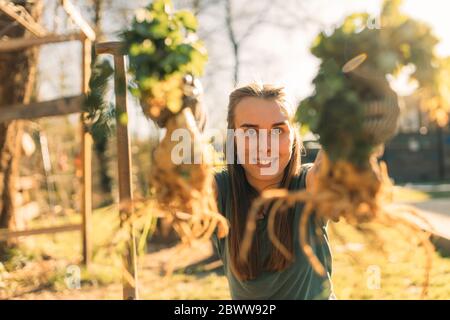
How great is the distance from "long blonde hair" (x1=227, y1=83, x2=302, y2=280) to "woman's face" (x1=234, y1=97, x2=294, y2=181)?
4 centimetres

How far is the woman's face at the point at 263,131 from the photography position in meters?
1.72

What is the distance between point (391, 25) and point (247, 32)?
7135mm

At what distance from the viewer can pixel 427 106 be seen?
1261mm

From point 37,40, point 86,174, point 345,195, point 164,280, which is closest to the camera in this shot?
point 345,195

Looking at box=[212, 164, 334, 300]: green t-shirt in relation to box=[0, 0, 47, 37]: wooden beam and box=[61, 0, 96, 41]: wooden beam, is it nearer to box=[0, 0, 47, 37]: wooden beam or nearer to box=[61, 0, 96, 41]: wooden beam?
box=[61, 0, 96, 41]: wooden beam

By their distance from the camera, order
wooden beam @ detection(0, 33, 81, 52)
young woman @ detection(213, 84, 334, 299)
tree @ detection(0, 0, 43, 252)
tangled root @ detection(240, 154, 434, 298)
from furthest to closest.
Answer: tree @ detection(0, 0, 43, 252)
wooden beam @ detection(0, 33, 81, 52)
young woman @ detection(213, 84, 334, 299)
tangled root @ detection(240, 154, 434, 298)

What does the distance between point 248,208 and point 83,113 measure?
756 mm

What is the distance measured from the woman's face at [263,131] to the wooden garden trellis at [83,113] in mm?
448

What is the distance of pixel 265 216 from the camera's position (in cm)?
192

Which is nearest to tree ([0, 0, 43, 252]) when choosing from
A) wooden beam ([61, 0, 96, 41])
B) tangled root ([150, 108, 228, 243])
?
wooden beam ([61, 0, 96, 41])

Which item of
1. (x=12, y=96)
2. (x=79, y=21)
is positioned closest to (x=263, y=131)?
(x=79, y=21)

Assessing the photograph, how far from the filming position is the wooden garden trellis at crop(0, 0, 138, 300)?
1691mm

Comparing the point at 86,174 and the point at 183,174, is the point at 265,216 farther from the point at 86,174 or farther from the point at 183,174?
the point at 86,174
